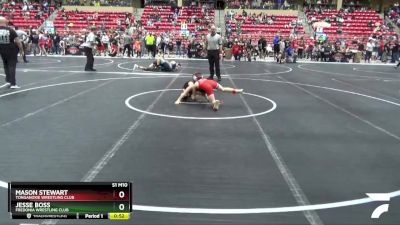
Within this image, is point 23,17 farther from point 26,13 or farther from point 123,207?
Answer: point 123,207

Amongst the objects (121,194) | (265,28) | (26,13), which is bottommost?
(121,194)

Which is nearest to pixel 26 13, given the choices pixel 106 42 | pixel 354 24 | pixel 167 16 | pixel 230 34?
pixel 167 16

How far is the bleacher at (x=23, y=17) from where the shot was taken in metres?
32.6

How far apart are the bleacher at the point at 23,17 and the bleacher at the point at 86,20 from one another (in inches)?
51.4

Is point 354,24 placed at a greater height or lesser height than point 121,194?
greater

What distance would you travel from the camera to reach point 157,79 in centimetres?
1347

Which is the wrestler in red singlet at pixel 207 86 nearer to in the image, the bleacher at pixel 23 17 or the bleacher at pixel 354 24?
the bleacher at pixel 354 24

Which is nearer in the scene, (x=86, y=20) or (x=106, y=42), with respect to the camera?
(x=106, y=42)

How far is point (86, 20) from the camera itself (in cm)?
3325

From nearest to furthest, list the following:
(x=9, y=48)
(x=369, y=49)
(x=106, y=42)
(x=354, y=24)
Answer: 1. (x=9, y=48)
2. (x=369, y=49)
3. (x=106, y=42)
4. (x=354, y=24)

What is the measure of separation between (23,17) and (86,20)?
4908 millimetres

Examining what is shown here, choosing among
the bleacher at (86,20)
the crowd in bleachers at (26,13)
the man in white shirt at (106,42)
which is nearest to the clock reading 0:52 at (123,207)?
the man in white shirt at (106,42)
